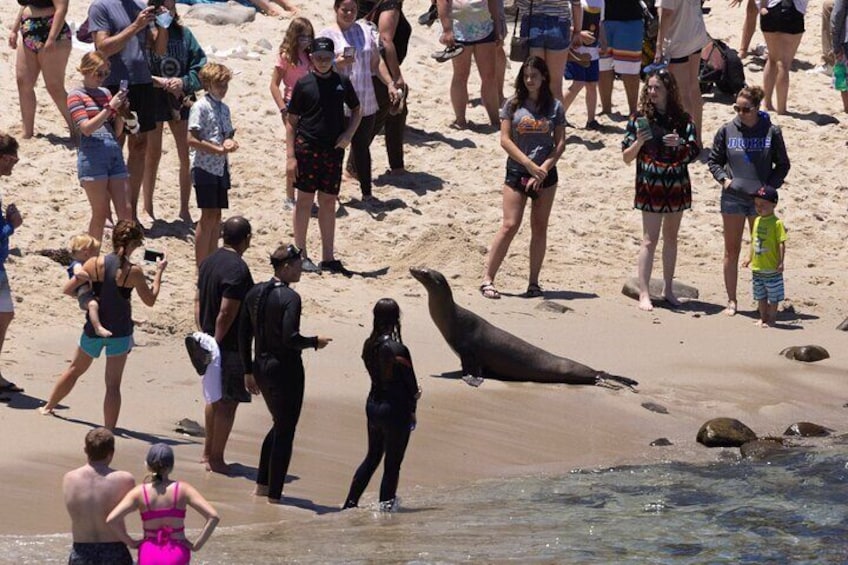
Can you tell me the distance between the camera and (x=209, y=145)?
1391 cm

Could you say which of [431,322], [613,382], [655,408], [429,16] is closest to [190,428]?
[431,322]

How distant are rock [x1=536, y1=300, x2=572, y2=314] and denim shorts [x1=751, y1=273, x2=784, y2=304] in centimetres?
146

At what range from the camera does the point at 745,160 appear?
49.1 ft

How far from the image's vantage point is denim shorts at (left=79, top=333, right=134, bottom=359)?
11203 mm

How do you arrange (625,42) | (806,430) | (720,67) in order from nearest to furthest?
(806,430), (625,42), (720,67)

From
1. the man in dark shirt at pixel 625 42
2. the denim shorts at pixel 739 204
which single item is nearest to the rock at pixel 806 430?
the denim shorts at pixel 739 204

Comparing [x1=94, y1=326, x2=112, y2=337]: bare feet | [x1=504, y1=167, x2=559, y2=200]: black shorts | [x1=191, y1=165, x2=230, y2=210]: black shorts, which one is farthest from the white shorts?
[x1=504, y1=167, x2=559, y2=200]: black shorts

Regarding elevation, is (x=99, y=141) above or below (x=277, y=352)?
above

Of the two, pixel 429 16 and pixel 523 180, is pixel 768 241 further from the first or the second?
pixel 429 16

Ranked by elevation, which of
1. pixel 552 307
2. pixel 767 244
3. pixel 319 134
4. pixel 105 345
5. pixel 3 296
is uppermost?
pixel 319 134

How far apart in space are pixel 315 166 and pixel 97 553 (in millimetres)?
6687

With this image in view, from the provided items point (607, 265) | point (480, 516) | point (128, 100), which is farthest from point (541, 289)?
point (480, 516)

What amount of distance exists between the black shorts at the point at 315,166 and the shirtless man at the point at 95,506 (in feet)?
21.3

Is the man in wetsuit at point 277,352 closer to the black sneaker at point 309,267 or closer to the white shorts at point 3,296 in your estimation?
the white shorts at point 3,296
